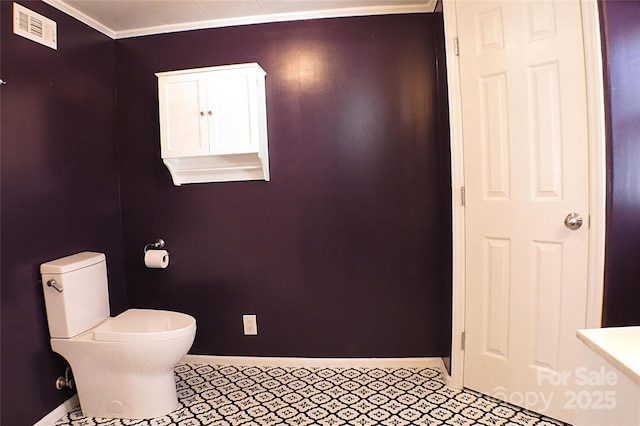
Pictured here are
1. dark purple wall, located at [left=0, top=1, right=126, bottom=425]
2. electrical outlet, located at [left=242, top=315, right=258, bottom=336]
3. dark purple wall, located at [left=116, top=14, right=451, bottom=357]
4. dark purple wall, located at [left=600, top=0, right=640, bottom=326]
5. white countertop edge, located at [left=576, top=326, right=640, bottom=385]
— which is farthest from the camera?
electrical outlet, located at [left=242, top=315, right=258, bottom=336]

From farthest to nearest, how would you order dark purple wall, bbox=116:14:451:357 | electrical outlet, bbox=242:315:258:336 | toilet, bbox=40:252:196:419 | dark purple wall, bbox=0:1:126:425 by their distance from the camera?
electrical outlet, bbox=242:315:258:336, dark purple wall, bbox=116:14:451:357, toilet, bbox=40:252:196:419, dark purple wall, bbox=0:1:126:425

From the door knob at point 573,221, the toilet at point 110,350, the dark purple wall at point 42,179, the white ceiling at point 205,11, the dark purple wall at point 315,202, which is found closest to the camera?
the door knob at point 573,221

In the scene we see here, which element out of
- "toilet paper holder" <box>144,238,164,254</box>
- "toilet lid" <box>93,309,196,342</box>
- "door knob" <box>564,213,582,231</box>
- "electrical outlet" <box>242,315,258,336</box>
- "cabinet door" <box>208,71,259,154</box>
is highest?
"cabinet door" <box>208,71,259,154</box>

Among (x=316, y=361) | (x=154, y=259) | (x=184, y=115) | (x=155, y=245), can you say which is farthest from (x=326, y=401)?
(x=184, y=115)

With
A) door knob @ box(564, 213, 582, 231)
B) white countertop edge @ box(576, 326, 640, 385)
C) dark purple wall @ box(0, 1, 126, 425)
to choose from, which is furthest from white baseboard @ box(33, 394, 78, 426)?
door knob @ box(564, 213, 582, 231)

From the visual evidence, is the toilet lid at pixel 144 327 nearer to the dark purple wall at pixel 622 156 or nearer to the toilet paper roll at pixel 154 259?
the toilet paper roll at pixel 154 259

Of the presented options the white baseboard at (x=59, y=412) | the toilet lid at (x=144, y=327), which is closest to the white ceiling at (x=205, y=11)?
the toilet lid at (x=144, y=327)

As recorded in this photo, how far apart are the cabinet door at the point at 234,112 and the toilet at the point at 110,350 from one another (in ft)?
3.24

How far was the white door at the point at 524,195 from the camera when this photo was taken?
5.36ft

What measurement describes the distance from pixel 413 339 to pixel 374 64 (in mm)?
1683

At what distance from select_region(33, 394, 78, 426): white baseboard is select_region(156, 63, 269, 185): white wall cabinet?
1402 millimetres

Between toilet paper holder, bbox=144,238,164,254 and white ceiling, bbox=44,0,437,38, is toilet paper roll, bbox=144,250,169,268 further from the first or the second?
white ceiling, bbox=44,0,437,38

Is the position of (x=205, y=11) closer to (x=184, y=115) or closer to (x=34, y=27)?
(x=184, y=115)

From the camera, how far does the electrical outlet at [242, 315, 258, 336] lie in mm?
2426
